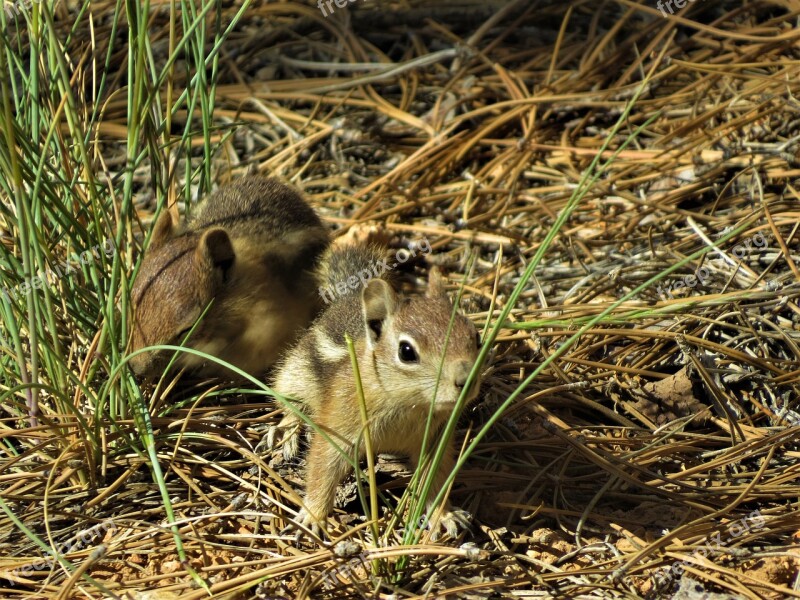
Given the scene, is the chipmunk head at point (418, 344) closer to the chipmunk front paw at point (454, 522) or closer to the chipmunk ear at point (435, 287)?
the chipmunk ear at point (435, 287)

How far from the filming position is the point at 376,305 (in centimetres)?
308

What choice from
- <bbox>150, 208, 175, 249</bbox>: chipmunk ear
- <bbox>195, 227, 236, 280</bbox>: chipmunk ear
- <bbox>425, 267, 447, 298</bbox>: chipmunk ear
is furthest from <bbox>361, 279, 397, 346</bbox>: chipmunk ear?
<bbox>150, 208, 175, 249</bbox>: chipmunk ear

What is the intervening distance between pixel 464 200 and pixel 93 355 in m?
2.42

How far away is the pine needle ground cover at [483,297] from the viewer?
2842 millimetres

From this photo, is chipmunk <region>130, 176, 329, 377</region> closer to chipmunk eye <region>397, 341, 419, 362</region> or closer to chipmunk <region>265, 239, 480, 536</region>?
chipmunk <region>265, 239, 480, 536</region>

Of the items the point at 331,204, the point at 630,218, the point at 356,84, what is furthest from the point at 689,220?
the point at 356,84

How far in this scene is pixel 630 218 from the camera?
182 inches

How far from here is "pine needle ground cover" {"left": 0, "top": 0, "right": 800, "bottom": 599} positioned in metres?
2.84

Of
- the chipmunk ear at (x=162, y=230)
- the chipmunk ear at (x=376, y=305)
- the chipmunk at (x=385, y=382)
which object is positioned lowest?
the chipmunk at (x=385, y=382)

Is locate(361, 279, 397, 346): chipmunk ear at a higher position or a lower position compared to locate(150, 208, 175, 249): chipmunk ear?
lower

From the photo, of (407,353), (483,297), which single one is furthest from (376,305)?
(483,297)

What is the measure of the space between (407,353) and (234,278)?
133 centimetres

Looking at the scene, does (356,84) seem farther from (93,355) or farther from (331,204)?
(93,355)

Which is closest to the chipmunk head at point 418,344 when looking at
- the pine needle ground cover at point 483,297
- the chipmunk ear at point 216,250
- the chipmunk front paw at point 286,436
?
the pine needle ground cover at point 483,297
